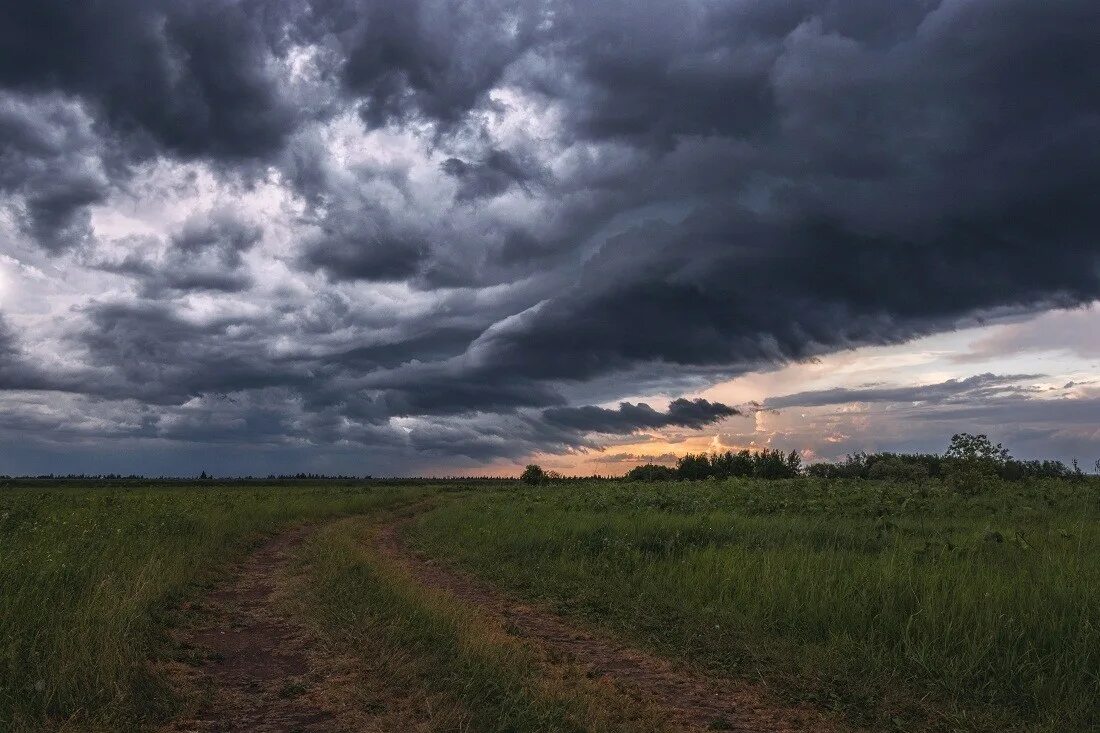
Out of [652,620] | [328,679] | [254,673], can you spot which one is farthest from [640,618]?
[254,673]

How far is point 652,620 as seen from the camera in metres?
10.9

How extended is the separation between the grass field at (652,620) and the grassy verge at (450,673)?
0.11 feet

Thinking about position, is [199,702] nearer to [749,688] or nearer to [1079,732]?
[749,688]

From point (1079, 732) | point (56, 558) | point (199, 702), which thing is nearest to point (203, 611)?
point (56, 558)

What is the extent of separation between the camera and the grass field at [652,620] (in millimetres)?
7047

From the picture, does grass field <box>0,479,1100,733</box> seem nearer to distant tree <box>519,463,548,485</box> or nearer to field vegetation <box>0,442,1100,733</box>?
field vegetation <box>0,442,1100,733</box>

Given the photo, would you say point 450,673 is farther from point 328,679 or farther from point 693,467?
point 693,467

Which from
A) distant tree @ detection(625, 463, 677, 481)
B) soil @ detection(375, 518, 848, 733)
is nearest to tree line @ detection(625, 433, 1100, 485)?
distant tree @ detection(625, 463, 677, 481)

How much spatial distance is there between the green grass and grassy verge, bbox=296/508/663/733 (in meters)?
2.24

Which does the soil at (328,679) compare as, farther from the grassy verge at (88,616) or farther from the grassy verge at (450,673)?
the grassy verge at (88,616)

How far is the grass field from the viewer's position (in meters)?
7.05

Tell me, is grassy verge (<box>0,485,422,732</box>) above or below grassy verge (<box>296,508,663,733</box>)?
above

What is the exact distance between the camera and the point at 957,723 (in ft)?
22.5

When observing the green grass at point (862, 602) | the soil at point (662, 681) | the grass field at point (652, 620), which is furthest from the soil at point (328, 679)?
the green grass at point (862, 602)
